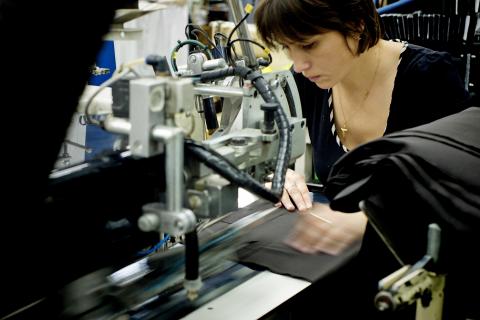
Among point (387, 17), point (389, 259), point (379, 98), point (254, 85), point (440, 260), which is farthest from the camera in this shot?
point (387, 17)

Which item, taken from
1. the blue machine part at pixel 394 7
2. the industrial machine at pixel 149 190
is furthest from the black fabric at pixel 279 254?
the blue machine part at pixel 394 7

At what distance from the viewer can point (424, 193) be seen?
846 millimetres

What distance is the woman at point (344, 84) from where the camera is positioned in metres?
1.35

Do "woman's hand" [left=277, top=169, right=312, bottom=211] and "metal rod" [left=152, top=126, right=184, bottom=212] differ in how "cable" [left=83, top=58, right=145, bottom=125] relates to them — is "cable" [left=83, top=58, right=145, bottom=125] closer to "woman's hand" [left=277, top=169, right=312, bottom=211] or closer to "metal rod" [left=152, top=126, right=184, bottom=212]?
"metal rod" [left=152, top=126, right=184, bottom=212]

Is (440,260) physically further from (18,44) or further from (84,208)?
(18,44)

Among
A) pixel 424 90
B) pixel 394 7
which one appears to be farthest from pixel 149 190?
pixel 394 7

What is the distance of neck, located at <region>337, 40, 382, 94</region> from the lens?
5.49 feet

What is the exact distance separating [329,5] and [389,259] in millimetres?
659

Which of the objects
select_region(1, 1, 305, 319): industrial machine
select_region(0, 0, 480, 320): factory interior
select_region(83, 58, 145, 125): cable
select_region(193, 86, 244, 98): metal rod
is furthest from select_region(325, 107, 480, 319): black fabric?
select_region(83, 58, 145, 125): cable

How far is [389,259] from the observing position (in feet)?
3.40

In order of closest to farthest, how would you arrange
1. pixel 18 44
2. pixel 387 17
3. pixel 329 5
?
1. pixel 18 44
2. pixel 329 5
3. pixel 387 17

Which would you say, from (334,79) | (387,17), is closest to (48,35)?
(334,79)

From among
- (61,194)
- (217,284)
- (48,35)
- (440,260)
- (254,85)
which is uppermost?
(48,35)

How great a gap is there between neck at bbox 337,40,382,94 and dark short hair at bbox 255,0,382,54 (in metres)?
0.17
